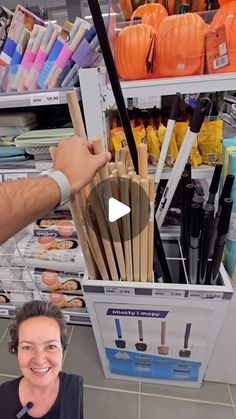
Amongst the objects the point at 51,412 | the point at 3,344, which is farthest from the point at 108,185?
the point at 3,344

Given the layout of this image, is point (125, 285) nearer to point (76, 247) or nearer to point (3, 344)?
point (76, 247)

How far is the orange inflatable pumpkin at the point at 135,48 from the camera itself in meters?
0.87

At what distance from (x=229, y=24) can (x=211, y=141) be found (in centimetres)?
35

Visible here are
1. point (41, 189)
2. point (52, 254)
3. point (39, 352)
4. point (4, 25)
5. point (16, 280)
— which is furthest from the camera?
point (16, 280)

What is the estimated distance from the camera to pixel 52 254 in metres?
1.26

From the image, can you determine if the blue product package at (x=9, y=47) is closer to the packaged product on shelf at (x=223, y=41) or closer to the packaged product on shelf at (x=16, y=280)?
the packaged product on shelf at (x=223, y=41)

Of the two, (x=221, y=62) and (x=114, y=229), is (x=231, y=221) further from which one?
(x=221, y=62)

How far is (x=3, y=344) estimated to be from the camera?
1359 millimetres

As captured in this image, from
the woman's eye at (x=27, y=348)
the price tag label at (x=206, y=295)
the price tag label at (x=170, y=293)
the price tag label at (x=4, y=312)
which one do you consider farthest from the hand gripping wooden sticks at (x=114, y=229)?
the price tag label at (x=4, y=312)

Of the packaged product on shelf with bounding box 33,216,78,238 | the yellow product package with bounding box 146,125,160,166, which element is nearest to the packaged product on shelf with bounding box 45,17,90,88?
the yellow product package with bounding box 146,125,160,166

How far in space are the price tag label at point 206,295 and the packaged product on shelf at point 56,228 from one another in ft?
2.02

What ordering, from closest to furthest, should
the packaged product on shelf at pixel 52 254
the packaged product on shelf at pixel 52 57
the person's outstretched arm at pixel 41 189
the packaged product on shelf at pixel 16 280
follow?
the person's outstretched arm at pixel 41 189, the packaged product on shelf at pixel 52 57, the packaged product on shelf at pixel 52 254, the packaged product on shelf at pixel 16 280

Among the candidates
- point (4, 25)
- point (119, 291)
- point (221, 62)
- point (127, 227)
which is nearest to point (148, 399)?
point (119, 291)

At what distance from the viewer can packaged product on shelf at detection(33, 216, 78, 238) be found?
1.26 meters
